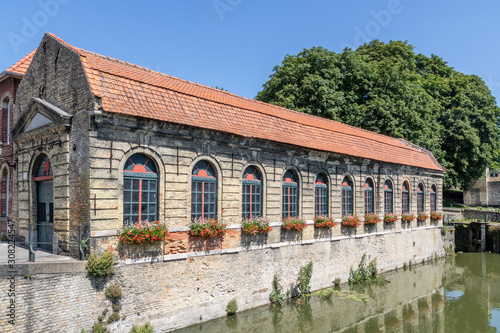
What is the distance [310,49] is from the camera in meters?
28.8

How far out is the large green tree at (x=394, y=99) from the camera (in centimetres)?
2658

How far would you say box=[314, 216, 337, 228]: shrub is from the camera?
15307 mm

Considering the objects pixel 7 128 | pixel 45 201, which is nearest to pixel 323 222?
pixel 45 201

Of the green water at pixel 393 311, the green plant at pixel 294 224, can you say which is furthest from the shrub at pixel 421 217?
the green plant at pixel 294 224

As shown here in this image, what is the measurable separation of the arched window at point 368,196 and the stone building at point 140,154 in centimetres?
313

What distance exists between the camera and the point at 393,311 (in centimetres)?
1376

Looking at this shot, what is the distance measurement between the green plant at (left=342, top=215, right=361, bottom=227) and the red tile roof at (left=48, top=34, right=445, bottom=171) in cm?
265

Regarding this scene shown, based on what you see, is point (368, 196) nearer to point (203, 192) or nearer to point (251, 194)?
point (251, 194)

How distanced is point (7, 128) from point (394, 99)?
74.6 feet

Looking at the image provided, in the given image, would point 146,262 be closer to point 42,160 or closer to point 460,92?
point 42,160

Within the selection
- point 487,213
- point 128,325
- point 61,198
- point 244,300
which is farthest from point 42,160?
point 487,213

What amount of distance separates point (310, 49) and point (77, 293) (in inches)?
955

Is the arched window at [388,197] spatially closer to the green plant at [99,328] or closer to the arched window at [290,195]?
the arched window at [290,195]

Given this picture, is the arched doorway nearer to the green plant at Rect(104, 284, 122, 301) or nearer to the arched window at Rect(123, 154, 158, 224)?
the arched window at Rect(123, 154, 158, 224)
